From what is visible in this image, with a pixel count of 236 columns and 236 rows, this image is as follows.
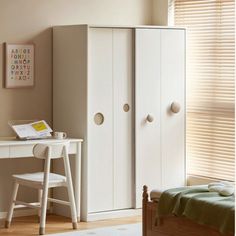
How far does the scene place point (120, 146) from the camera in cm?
616

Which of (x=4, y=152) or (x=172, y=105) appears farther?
(x=172, y=105)

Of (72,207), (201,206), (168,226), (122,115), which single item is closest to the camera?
(201,206)

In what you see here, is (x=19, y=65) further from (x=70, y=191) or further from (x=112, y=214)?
(x=112, y=214)

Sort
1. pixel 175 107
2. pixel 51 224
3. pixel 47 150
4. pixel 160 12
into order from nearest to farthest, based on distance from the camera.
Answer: pixel 47 150 < pixel 51 224 < pixel 175 107 < pixel 160 12

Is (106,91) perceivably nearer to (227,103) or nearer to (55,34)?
(55,34)

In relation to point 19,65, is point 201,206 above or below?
below

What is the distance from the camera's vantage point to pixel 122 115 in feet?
20.2

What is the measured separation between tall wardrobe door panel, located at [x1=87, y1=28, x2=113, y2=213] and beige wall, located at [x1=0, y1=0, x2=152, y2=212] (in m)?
0.48

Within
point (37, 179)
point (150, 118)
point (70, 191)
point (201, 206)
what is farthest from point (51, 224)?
point (201, 206)

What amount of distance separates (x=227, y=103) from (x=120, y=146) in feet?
3.42

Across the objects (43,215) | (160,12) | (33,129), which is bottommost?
(43,215)

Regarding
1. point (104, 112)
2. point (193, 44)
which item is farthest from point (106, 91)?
point (193, 44)

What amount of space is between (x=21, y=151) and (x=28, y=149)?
0.07 metres

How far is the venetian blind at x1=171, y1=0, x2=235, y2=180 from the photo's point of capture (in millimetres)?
6145
